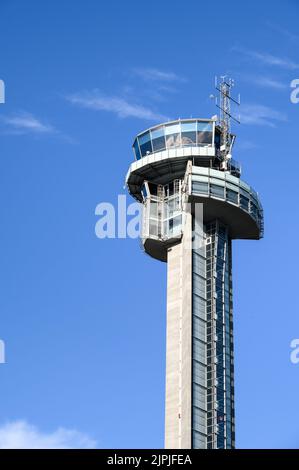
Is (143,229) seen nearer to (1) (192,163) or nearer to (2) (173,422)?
(1) (192,163)

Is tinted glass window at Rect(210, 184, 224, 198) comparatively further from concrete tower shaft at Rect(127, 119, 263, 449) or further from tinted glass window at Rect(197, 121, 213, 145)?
tinted glass window at Rect(197, 121, 213, 145)

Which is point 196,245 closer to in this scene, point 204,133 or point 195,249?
point 195,249

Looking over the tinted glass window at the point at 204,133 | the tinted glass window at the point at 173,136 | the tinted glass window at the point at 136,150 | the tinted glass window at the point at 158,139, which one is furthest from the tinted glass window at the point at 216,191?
→ the tinted glass window at the point at 136,150

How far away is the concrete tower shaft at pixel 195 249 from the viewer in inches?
4813

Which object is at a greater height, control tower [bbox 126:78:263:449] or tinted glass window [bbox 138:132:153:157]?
tinted glass window [bbox 138:132:153:157]

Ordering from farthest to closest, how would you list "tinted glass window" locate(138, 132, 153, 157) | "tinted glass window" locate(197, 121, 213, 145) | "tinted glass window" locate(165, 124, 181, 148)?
1. "tinted glass window" locate(138, 132, 153, 157)
2. "tinted glass window" locate(197, 121, 213, 145)
3. "tinted glass window" locate(165, 124, 181, 148)

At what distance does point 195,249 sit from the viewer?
432ft

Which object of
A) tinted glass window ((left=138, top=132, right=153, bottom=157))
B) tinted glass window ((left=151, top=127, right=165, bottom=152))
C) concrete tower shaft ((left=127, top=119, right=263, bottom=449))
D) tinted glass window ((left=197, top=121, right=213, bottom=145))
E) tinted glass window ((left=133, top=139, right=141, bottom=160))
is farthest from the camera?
tinted glass window ((left=133, top=139, right=141, bottom=160))

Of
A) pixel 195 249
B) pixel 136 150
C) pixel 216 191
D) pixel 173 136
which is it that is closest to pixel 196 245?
pixel 195 249

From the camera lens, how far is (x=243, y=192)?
443 feet

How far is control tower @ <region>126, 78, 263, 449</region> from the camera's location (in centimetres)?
12231

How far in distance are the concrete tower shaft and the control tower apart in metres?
0.13

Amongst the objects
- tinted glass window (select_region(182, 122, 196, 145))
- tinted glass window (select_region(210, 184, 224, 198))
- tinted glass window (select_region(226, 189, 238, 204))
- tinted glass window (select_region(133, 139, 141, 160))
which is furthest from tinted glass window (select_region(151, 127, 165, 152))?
tinted glass window (select_region(226, 189, 238, 204))
